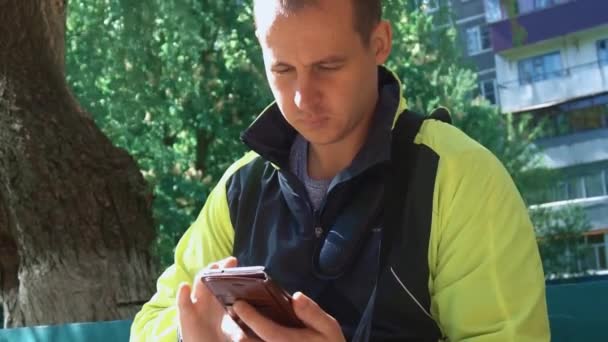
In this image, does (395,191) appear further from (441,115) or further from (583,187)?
(583,187)

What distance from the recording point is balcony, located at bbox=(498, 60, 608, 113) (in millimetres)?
11633

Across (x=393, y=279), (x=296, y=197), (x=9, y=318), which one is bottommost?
(x=9, y=318)

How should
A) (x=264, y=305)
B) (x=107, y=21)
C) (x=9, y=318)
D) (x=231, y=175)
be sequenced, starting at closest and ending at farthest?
1. (x=264, y=305)
2. (x=231, y=175)
3. (x=9, y=318)
4. (x=107, y=21)

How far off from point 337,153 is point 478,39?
1004cm

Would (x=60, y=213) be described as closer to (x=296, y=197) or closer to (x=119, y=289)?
(x=119, y=289)

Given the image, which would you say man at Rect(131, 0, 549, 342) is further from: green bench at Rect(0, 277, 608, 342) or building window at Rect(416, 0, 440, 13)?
building window at Rect(416, 0, 440, 13)

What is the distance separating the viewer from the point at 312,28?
1666 mm

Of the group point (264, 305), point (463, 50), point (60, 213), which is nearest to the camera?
point (264, 305)

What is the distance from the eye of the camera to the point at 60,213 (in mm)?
3707

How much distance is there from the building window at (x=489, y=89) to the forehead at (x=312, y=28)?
10.9 meters

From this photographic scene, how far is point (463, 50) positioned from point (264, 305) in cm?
1022

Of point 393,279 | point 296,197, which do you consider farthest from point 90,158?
point 393,279

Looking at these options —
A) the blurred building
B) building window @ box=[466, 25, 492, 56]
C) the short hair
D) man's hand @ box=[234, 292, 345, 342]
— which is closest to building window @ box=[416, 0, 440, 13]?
the blurred building

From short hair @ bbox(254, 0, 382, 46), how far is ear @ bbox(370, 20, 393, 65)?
16 millimetres
